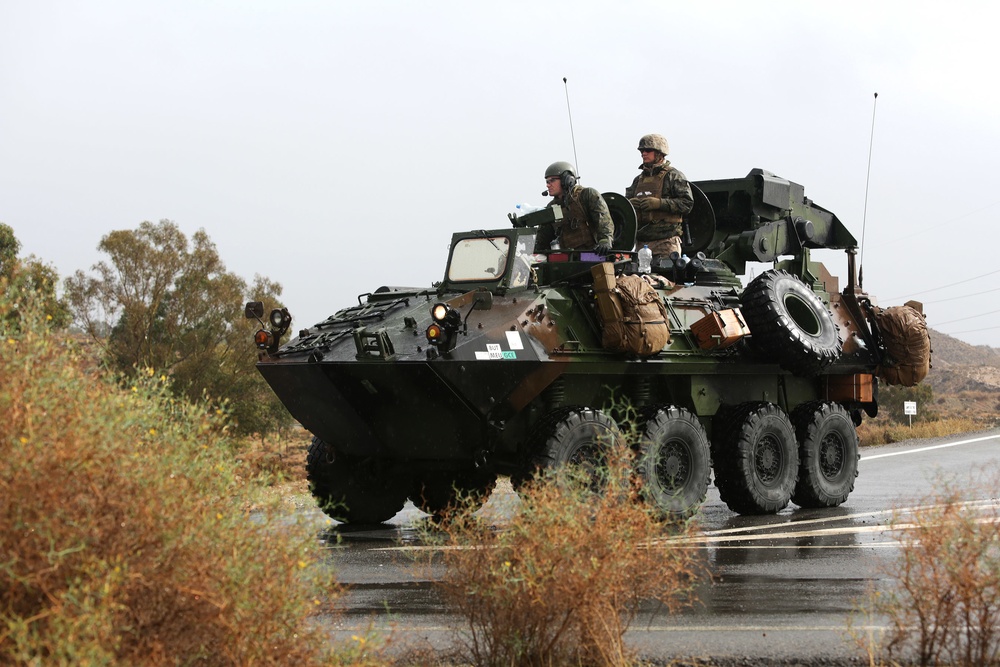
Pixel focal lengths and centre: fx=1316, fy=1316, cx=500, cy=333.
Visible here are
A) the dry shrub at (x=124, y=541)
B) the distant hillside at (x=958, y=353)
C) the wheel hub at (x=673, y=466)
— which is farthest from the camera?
the distant hillside at (x=958, y=353)

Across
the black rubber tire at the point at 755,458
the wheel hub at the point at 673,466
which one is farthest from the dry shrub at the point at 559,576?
the black rubber tire at the point at 755,458

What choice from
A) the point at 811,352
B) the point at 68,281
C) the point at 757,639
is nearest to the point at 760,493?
the point at 811,352

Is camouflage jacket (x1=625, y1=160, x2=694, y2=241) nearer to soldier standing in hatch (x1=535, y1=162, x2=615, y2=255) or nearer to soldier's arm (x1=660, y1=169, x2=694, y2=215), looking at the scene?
soldier's arm (x1=660, y1=169, x2=694, y2=215)

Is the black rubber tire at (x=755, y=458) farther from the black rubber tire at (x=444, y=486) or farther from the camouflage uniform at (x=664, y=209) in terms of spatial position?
the black rubber tire at (x=444, y=486)

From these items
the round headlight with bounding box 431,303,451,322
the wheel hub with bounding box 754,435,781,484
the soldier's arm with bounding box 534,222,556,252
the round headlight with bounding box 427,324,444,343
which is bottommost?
the wheel hub with bounding box 754,435,781,484

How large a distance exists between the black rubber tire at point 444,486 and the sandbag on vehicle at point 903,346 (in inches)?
223

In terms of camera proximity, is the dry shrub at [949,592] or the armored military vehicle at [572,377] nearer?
the dry shrub at [949,592]

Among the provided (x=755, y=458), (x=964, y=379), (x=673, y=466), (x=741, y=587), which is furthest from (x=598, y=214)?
(x=964, y=379)

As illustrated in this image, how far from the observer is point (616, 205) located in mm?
14445

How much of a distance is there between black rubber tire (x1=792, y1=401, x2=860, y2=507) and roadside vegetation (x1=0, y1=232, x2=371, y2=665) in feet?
32.6

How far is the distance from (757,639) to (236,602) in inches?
130

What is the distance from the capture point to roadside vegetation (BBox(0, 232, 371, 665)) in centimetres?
441

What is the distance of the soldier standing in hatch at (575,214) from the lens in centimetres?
1360

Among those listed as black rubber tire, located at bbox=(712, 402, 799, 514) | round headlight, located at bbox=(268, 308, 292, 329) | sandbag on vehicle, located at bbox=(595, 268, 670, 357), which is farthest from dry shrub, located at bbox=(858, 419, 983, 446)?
round headlight, located at bbox=(268, 308, 292, 329)
